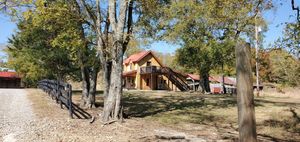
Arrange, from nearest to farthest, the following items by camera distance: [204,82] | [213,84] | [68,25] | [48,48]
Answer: [68,25] → [48,48] → [204,82] → [213,84]

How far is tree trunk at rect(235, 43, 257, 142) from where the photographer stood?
14.2ft

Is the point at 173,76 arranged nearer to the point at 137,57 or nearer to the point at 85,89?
the point at 137,57

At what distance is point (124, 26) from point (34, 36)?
19330 millimetres

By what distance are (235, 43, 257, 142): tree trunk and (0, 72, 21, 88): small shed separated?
6098 centimetres

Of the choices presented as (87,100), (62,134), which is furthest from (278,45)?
(87,100)

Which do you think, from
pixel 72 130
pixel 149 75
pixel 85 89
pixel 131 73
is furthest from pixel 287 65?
pixel 131 73

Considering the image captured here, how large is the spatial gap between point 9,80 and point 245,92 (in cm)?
6401

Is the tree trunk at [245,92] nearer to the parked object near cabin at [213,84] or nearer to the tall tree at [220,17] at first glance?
the tall tree at [220,17]

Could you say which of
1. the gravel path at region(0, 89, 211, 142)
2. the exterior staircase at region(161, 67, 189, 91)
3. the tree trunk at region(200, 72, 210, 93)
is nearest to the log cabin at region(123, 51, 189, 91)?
the exterior staircase at region(161, 67, 189, 91)

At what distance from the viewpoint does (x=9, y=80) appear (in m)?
61.9

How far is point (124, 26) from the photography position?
12859 millimetres

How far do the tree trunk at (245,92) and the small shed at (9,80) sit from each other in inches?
2401

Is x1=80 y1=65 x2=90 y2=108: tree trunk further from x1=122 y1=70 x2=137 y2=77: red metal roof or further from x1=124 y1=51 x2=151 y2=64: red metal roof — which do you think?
x1=124 y1=51 x2=151 y2=64: red metal roof

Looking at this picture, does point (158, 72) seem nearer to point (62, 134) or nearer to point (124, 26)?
point (124, 26)
